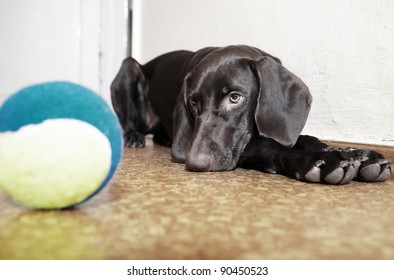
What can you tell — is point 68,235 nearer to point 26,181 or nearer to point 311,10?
point 26,181

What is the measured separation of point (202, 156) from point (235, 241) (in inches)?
38.5

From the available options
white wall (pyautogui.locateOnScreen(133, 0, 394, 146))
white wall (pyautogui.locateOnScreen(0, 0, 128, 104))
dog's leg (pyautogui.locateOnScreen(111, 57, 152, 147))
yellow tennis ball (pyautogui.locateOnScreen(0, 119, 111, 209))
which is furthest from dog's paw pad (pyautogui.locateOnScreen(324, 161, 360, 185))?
white wall (pyautogui.locateOnScreen(0, 0, 128, 104))

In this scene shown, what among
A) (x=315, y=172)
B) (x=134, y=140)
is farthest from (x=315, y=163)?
(x=134, y=140)

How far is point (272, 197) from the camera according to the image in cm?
152

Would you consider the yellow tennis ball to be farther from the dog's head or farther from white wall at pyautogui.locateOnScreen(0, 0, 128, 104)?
white wall at pyautogui.locateOnScreen(0, 0, 128, 104)

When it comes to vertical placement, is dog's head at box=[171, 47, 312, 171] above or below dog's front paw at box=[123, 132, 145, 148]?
above

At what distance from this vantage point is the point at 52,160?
114cm

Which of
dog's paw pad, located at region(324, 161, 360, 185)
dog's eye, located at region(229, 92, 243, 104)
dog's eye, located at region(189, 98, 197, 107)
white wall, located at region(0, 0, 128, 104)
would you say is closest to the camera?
dog's paw pad, located at region(324, 161, 360, 185)

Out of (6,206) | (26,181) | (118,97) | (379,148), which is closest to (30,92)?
(26,181)

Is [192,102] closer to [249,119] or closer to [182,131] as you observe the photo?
[182,131]

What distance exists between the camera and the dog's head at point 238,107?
6.66 ft

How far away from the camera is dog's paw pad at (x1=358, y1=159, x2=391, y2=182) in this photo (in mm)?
1776

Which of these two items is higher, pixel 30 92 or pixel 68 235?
pixel 30 92

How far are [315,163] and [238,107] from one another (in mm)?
503
